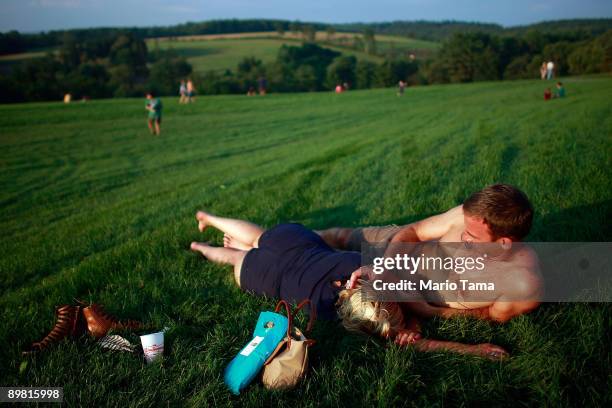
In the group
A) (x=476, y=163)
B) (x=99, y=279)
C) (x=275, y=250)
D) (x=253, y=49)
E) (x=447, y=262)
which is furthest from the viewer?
(x=253, y=49)

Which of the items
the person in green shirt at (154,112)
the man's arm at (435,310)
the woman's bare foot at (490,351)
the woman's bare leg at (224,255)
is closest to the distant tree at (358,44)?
the person in green shirt at (154,112)

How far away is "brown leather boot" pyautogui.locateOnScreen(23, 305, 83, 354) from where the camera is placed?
3.17 m

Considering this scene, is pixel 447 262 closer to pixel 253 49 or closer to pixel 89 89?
pixel 89 89

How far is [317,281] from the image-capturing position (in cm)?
361

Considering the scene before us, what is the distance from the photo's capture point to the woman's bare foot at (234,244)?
5.01m

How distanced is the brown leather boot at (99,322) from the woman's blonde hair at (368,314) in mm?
1821

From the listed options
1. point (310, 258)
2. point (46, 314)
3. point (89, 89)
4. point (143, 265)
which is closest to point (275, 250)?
point (310, 258)

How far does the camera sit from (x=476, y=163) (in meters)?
8.00

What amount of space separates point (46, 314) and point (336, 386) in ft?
8.97

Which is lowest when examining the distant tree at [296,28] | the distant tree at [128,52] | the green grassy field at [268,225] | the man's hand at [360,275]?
the green grassy field at [268,225]

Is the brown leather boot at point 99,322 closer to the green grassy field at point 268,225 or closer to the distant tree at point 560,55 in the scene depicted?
the green grassy field at point 268,225

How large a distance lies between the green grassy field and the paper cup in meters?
0.10

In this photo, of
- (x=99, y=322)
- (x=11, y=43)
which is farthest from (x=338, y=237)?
(x=11, y=43)

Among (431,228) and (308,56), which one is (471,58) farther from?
(431,228)
